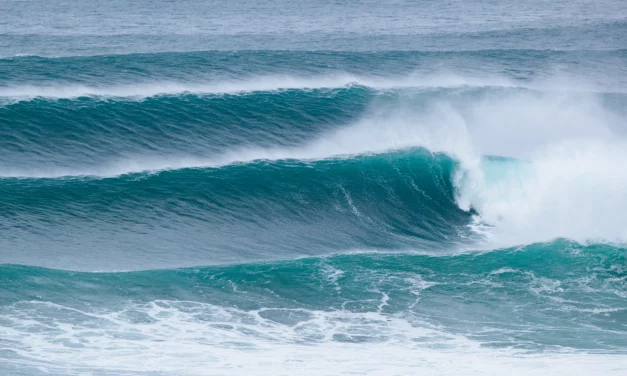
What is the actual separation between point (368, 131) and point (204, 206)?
617cm

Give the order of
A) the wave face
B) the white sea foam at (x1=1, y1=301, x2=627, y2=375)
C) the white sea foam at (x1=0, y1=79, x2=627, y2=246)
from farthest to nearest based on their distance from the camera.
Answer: the white sea foam at (x1=0, y1=79, x2=627, y2=246), the wave face, the white sea foam at (x1=1, y1=301, x2=627, y2=375)

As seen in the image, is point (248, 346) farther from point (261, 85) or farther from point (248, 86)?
point (261, 85)

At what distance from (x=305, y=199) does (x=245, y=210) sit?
4.87 ft

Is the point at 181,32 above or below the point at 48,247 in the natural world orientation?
above

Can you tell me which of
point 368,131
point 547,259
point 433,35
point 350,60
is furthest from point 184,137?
point 433,35

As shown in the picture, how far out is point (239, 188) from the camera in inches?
725

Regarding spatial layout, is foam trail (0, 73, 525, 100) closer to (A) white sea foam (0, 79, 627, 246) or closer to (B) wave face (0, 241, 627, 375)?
(A) white sea foam (0, 79, 627, 246)

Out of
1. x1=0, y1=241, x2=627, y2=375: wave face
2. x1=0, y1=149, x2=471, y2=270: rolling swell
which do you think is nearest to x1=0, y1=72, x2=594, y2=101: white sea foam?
x1=0, y1=149, x2=471, y2=270: rolling swell

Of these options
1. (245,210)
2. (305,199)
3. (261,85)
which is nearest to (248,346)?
(245,210)

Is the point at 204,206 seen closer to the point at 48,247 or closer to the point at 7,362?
the point at 48,247

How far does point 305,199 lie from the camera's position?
59.8 ft

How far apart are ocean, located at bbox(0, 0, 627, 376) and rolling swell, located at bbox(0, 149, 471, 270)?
0.19 ft

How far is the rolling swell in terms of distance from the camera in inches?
626

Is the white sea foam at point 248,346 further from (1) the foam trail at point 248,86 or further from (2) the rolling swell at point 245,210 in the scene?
(1) the foam trail at point 248,86
